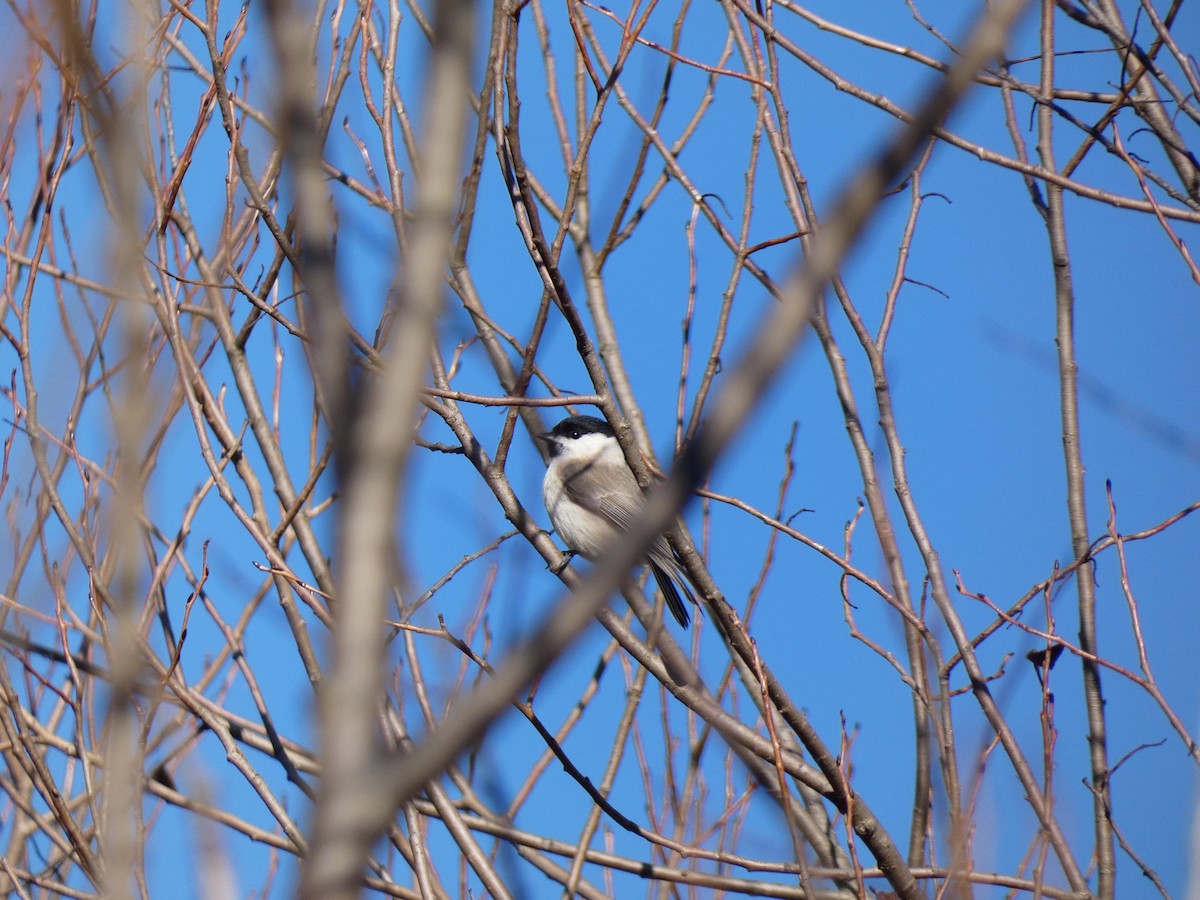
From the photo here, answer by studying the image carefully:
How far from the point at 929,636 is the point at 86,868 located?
2.25 meters

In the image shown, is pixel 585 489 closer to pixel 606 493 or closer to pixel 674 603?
pixel 606 493

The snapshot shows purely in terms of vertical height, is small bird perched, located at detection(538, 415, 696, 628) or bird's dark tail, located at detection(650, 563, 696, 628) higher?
small bird perched, located at detection(538, 415, 696, 628)

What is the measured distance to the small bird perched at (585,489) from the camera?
21.0 ft

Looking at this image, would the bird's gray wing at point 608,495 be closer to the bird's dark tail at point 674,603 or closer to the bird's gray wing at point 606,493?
the bird's gray wing at point 606,493

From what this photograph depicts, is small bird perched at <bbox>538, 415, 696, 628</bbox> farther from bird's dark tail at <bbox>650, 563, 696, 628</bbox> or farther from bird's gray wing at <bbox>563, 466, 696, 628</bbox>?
bird's dark tail at <bbox>650, 563, 696, 628</bbox>

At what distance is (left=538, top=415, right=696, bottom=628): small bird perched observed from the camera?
6414 mm

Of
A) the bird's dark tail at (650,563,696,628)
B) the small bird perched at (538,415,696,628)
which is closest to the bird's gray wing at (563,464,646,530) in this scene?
the small bird perched at (538,415,696,628)

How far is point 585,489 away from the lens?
21.5 ft

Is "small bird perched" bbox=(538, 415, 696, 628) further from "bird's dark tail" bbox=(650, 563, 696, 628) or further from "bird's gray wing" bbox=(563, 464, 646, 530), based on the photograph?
"bird's dark tail" bbox=(650, 563, 696, 628)

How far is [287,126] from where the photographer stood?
1.14 meters

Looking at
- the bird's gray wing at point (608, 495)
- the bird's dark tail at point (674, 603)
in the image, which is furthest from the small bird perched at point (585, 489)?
the bird's dark tail at point (674, 603)

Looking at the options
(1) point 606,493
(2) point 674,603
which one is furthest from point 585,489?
(2) point 674,603

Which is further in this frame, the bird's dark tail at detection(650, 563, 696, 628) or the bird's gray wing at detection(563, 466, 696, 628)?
the bird's gray wing at detection(563, 466, 696, 628)

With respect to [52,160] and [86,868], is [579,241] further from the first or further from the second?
[86,868]
